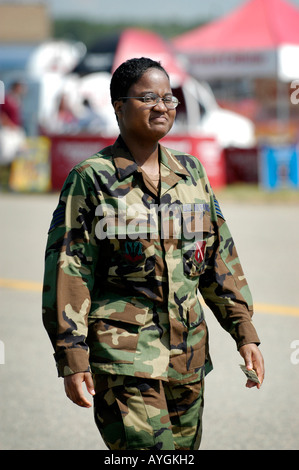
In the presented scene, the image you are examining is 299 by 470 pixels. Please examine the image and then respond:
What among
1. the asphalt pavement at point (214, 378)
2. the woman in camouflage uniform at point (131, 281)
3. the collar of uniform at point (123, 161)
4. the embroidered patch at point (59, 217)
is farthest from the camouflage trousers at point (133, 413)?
the asphalt pavement at point (214, 378)

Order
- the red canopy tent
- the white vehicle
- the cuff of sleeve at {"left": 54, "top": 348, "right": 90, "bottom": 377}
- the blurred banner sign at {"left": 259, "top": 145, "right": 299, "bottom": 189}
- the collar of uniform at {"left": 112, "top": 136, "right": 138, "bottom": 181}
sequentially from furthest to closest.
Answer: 1. the white vehicle
2. the red canopy tent
3. the blurred banner sign at {"left": 259, "top": 145, "right": 299, "bottom": 189}
4. the collar of uniform at {"left": 112, "top": 136, "right": 138, "bottom": 181}
5. the cuff of sleeve at {"left": 54, "top": 348, "right": 90, "bottom": 377}

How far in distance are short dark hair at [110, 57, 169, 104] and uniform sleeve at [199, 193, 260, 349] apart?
50 cm

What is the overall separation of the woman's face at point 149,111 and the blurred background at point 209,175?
207 cm

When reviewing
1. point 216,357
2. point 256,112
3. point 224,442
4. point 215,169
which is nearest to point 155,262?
point 224,442

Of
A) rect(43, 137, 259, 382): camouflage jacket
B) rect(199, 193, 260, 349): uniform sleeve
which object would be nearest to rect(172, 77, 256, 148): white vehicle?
rect(199, 193, 260, 349): uniform sleeve

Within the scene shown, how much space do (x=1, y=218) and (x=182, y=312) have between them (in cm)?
1085

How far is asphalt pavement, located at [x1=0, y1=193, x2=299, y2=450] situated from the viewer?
4.52 m

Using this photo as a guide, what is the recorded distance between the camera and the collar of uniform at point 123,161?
2.81m

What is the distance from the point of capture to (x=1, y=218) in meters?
13.4

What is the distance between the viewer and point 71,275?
2770 mm

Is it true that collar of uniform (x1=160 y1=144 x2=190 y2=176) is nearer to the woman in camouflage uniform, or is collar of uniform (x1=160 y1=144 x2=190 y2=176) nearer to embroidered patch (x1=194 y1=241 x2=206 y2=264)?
the woman in camouflage uniform
